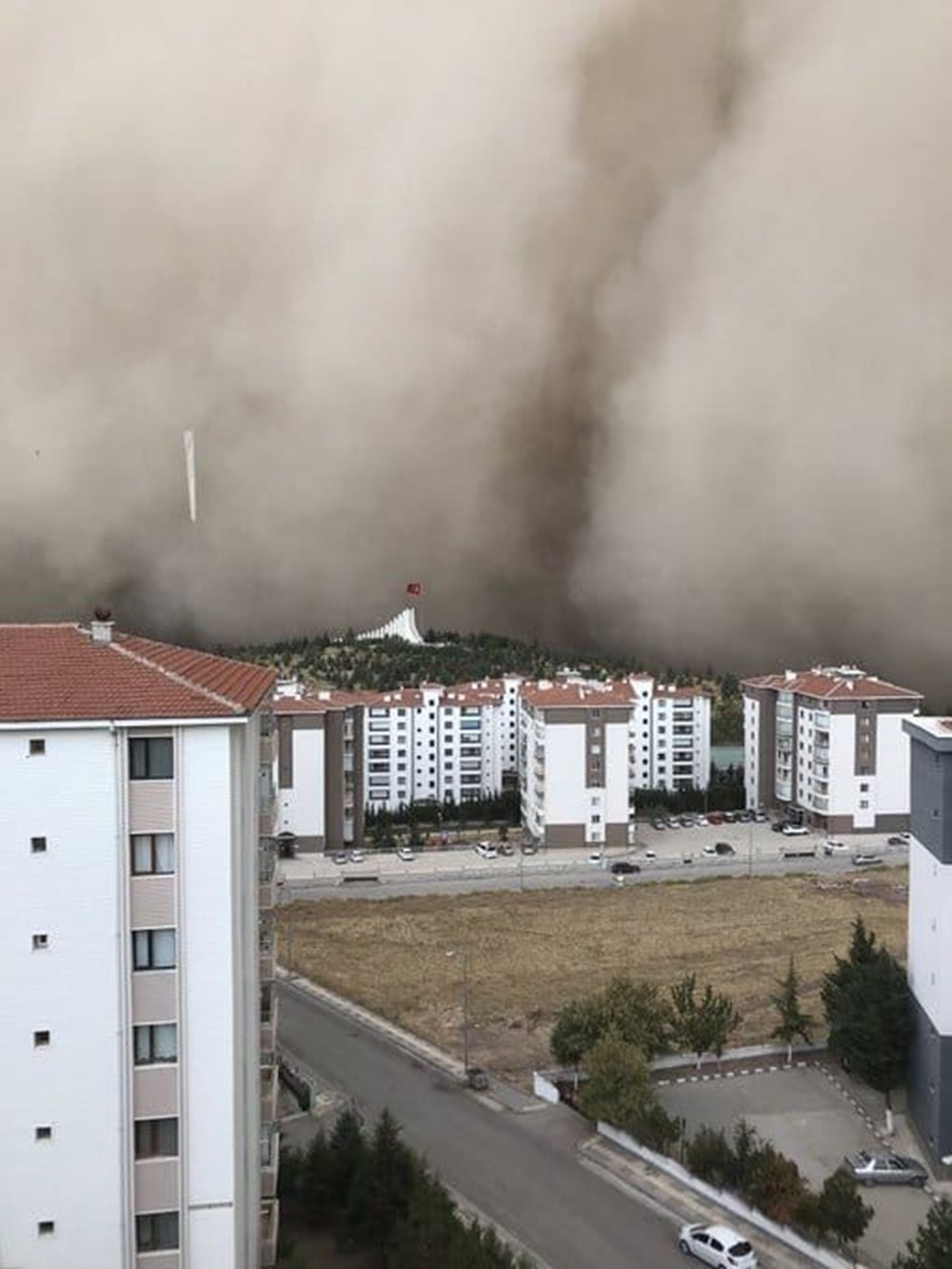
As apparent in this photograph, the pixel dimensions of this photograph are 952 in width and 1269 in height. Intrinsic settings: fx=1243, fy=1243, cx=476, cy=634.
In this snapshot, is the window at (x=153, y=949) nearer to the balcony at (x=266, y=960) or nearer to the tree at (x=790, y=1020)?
the balcony at (x=266, y=960)

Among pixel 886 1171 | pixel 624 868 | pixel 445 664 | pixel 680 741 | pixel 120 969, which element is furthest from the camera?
pixel 445 664

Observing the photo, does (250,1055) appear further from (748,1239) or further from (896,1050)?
(896,1050)

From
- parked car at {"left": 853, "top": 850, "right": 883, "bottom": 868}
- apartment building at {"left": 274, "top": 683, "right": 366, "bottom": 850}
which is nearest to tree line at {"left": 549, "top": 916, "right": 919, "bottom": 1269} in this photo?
parked car at {"left": 853, "top": 850, "right": 883, "bottom": 868}

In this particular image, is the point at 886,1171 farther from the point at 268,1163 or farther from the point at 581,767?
the point at 581,767

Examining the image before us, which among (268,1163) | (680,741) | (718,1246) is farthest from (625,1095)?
(680,741)

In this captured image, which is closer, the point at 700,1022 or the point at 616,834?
the point at 700,1022

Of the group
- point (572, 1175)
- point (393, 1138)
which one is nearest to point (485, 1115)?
point (572, 1175)
